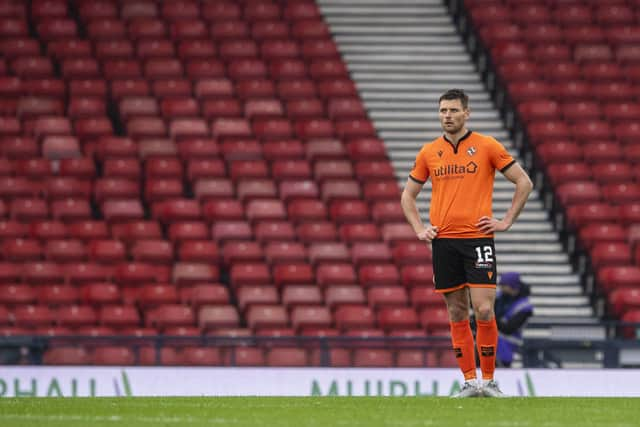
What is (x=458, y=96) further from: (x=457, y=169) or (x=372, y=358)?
(x=372, y=358)

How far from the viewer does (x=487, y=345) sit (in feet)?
28.3

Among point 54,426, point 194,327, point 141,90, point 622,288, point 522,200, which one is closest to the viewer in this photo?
point 54,426

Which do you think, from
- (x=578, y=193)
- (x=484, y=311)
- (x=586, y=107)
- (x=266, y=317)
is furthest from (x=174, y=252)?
(x=484, y=311)

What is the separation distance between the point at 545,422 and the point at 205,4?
15.3 metres

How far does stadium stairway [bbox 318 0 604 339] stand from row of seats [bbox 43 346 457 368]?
10.3ft

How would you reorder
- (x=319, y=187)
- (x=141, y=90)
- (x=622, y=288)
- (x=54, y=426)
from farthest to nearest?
(x=141, y=90) → (x=319, y=187) → (x=622, y=288) → (x=54, y=426)

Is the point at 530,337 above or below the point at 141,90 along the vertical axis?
below

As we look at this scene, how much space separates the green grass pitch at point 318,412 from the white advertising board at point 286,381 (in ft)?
15.1

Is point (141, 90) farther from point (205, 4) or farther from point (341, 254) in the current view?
point (341, 254)

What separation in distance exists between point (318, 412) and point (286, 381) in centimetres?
607

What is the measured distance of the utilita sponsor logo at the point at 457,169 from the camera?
849 cm

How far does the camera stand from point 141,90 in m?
19.2

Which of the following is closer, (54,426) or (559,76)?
(54,426)

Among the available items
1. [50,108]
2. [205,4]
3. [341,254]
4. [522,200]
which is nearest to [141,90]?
[50,108]
